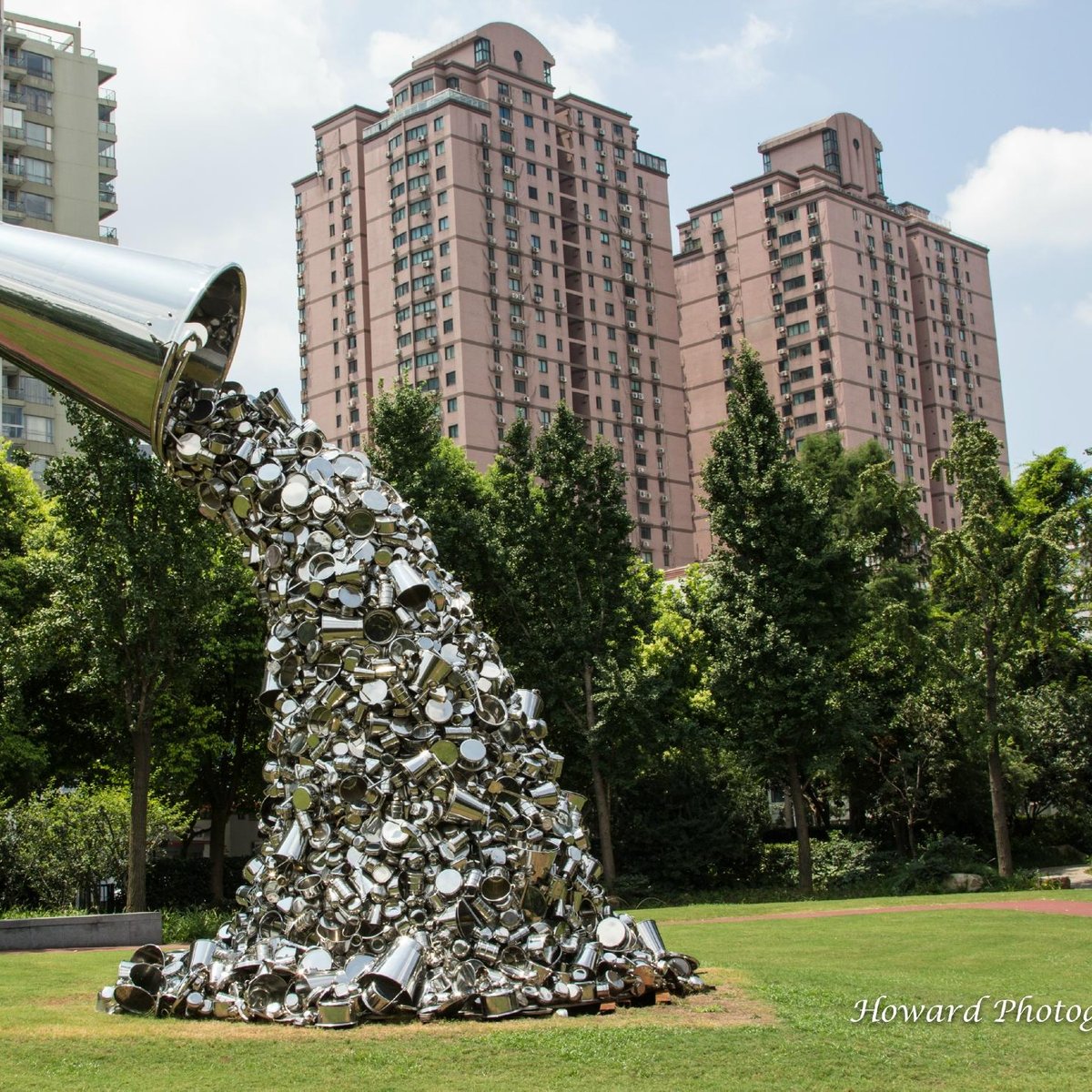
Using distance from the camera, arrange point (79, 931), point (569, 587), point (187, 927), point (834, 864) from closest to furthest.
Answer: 1. point (79, 931)
2. point (187, 927)
3. point (569, 587)
4. point (834, 864)

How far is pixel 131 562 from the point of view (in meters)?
25.2

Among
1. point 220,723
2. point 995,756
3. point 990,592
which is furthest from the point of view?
point 220,723

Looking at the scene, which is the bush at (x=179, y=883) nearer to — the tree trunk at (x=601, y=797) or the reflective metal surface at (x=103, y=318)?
the tree trunk at (x=601, y=797)

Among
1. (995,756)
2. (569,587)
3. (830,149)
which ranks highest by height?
(830,149)

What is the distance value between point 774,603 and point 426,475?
28.9 feet

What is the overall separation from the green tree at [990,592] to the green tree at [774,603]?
2871 millimetres

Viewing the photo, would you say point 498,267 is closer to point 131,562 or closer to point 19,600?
point 19,600

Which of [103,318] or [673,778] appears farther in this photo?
[673,778]

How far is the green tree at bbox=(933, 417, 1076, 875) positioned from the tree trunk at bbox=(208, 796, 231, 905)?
59.2ft

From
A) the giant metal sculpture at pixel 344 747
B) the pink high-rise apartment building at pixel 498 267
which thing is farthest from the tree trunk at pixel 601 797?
the pink high-rise apartment building at pixel 498 267

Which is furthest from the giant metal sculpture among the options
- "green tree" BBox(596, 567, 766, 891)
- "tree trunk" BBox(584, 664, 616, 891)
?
"tree trunk" BBox(584, 664, 616, 891)

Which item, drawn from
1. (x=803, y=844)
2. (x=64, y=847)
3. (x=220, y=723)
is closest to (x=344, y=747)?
(x=64, y=847)

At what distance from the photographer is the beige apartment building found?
61.6 m

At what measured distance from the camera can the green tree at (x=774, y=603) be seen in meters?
30.3
